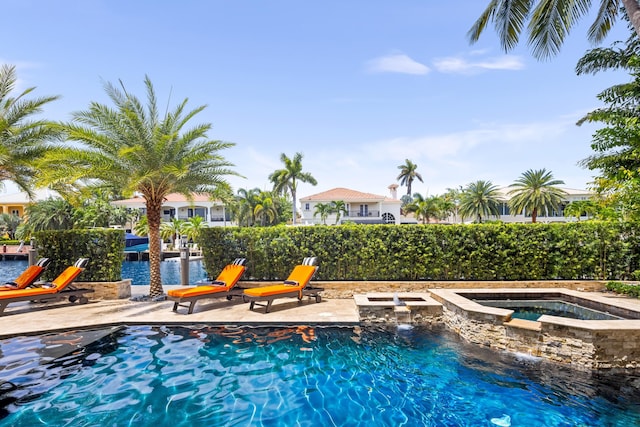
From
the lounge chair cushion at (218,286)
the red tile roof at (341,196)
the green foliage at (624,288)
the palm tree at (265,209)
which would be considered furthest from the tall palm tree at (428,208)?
the lounge chair cushion at (218,286)

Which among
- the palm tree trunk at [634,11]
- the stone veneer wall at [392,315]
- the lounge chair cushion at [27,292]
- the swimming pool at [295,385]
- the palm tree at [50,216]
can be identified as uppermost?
the palm tree trunk at [634,11]

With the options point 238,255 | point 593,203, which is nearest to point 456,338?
point 238,255

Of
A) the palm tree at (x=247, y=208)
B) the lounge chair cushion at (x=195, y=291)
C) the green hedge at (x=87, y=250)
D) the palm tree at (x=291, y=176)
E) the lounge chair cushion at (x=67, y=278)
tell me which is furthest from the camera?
the palm tree at (x=247, y=208)

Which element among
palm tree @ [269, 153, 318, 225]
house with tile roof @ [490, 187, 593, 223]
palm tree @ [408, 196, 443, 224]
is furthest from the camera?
palm tree @ [408, 196, 443, 224]

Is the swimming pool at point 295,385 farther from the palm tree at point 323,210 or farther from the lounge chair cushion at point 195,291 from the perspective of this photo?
the palm tree at point 323,210

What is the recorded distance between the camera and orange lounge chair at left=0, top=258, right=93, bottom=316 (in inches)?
362

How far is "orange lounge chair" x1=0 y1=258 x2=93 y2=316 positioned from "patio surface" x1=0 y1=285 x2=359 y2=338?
274 mm

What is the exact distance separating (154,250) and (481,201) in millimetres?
47100

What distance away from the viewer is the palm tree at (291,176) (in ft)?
158

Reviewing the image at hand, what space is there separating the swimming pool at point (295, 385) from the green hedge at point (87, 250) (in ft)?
14.6

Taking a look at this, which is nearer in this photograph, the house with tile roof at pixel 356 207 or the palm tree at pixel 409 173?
the house with tile roof at pixel 356 207

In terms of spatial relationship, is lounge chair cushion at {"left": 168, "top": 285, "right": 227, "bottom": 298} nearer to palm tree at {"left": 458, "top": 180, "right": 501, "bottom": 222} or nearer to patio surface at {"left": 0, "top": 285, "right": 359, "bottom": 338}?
patio surface at {"left": 0, "top": 285, "right": 359, "bottom": 338}

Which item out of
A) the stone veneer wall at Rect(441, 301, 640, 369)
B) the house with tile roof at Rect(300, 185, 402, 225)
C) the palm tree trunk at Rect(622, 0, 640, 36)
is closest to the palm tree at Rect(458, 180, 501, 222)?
the house with tile roof at Rect(300, 185, 402, 225)

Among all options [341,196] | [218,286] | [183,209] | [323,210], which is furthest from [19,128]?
[183,209]
